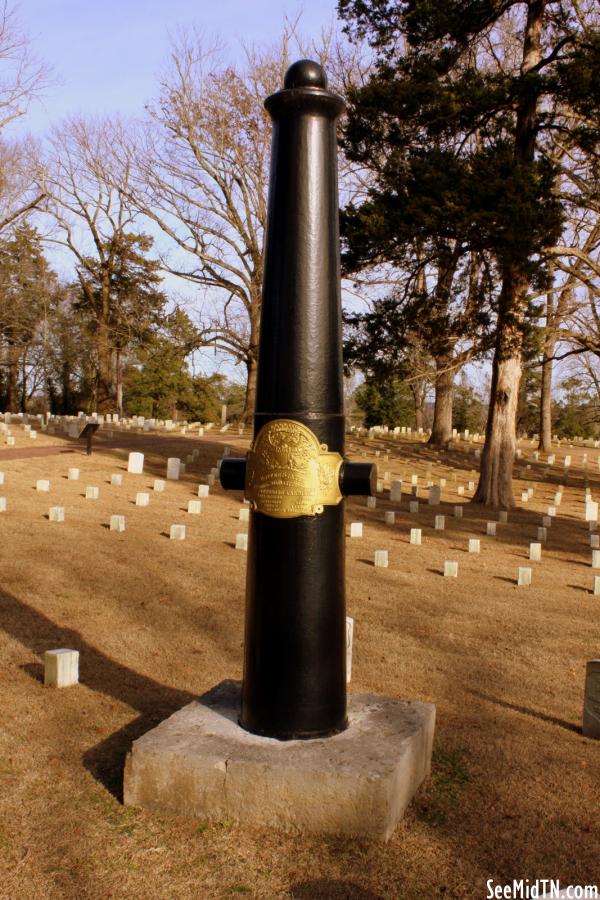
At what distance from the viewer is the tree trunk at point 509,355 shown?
552 inches

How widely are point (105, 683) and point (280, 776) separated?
2390mm

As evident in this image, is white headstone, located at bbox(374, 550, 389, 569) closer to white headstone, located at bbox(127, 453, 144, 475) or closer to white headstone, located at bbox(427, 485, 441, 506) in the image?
white headstone, located at bbox(427, 485, 441, 506)

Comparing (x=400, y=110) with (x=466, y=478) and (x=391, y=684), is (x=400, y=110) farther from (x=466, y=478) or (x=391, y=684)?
(x=391, y=684)

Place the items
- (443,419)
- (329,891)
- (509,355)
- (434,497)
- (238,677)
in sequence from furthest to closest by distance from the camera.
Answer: (443,419) < (434,497) < (509,355) < (238,677) < (329,891)

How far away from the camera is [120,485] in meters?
14.1

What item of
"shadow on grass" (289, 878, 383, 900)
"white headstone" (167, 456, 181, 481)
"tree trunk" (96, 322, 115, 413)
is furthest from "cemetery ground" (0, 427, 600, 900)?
"tree trunk" (96, 322, 115, 413)

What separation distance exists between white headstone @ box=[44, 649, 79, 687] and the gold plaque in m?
2.23

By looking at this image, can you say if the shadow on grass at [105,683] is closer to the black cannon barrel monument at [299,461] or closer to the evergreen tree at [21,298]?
the black cannon barrel monument at [299,461]

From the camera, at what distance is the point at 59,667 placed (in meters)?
5.28

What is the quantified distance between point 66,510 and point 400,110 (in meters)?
9.48

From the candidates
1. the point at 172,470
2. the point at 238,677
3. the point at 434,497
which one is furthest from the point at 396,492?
the point at 238,677

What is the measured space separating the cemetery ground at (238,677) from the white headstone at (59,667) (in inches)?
3.7

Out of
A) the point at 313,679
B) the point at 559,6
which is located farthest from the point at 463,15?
the point at 313,679

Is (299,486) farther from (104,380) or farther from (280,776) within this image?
(104,380)
